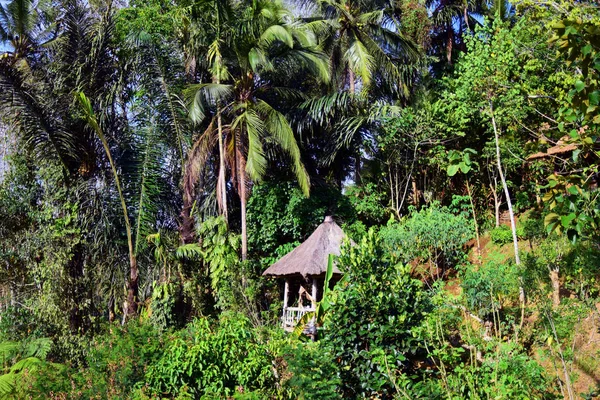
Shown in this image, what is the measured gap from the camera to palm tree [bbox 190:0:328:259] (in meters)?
13.2

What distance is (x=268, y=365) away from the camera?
6570 millimetres

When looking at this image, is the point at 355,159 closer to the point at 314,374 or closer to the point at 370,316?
the point at 370,316

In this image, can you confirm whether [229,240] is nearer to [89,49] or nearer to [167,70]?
[167,70]

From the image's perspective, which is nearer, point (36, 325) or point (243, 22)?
point (36, 325)

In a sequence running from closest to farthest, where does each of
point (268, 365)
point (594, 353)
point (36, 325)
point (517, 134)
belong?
1. point (268, 365)
2. point (594, 353)
3. point (36, 325)
4. point (517, 134)

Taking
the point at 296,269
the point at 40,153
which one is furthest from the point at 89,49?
the point at 296,269

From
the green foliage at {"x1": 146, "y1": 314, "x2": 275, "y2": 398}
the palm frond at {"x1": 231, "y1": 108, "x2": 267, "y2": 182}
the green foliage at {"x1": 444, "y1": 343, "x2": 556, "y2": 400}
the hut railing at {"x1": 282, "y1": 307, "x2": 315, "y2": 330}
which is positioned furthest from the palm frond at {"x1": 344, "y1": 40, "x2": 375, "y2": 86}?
the green foliage at {"x1": 444, "y1": 343, "x2": 556, "y2": 400}

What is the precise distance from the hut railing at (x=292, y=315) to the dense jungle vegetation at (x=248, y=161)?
14.1 inches

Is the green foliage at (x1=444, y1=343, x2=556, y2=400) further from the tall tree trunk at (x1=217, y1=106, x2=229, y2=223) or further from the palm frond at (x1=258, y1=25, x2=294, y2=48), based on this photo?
the palm frond at (x1=258, y1=25, x2=294, y2=48)

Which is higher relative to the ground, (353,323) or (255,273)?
(255,273)

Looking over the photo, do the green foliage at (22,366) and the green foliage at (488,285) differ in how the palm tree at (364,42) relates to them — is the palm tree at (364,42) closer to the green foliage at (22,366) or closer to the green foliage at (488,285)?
the green foliage at (488,285)

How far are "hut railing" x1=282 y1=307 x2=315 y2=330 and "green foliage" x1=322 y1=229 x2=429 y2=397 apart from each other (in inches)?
230

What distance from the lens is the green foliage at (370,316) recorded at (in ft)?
17.8

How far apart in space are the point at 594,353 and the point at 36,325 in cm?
1032
